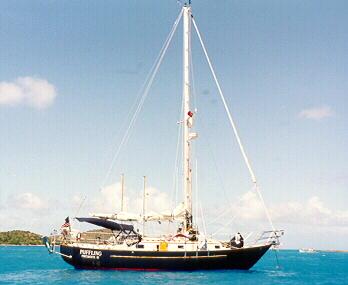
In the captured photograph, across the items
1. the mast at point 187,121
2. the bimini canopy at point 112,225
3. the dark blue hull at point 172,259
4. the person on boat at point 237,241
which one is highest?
the mast at point 187,121

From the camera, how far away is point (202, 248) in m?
36.4

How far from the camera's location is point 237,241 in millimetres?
37312

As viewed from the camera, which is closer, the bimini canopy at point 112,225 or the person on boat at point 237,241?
the person on boat at point 237,241

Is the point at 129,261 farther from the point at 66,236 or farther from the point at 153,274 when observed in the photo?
the point at 66,236

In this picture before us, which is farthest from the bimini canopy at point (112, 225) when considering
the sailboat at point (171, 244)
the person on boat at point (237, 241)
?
the person on boat at point (237, 241)

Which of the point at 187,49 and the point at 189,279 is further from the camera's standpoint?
the point at 187,49

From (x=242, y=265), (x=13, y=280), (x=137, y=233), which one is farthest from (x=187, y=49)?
(x=13, y=280)

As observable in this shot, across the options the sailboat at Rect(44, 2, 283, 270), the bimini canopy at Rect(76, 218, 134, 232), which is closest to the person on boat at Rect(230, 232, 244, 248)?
the sailboat at Rect(44, 2, 283, 270)

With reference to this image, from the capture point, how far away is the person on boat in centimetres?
3731

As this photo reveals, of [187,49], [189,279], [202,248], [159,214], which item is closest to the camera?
[189,279]

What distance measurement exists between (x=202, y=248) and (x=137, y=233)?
234 inches

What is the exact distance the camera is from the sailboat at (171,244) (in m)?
36.3

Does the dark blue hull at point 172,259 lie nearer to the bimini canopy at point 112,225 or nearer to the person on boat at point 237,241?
the person on boat at point 237,241

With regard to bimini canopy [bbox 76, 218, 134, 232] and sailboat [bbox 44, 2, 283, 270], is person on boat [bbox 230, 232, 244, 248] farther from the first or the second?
bimini canopy [bbox 76, 218, 134, 232]
